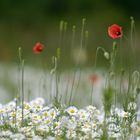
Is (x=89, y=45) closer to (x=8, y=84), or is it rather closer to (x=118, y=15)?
(x=118, y=15)

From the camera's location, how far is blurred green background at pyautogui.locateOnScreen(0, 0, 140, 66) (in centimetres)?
1788

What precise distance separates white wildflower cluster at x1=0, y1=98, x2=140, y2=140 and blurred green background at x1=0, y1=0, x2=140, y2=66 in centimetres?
1309

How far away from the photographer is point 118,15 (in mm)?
21156

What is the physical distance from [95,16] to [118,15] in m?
0.96

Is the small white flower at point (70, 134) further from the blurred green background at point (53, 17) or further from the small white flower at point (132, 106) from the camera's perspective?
the blurred green background at point (53, 17)

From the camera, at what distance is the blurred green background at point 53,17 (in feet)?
58.6

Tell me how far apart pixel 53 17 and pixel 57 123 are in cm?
1833

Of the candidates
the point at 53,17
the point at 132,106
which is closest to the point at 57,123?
the point at 132,106

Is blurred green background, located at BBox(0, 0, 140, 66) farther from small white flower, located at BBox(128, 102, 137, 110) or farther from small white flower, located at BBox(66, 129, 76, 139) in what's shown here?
small white flower, located at BBox(66, 129, 76, 139)

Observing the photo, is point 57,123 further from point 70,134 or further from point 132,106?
point 132,106

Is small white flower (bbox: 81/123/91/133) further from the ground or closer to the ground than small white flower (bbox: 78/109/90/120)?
closer to the ground

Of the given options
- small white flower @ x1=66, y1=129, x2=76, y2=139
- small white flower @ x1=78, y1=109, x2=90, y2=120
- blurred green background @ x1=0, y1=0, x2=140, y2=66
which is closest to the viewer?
small white flower @ x1=66, y1=129, x2=76, y2=139

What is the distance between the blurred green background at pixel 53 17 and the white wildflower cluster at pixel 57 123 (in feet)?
42.9

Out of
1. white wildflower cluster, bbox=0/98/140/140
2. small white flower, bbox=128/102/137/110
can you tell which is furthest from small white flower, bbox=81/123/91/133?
small white flower, bbox=128/102/137/110
